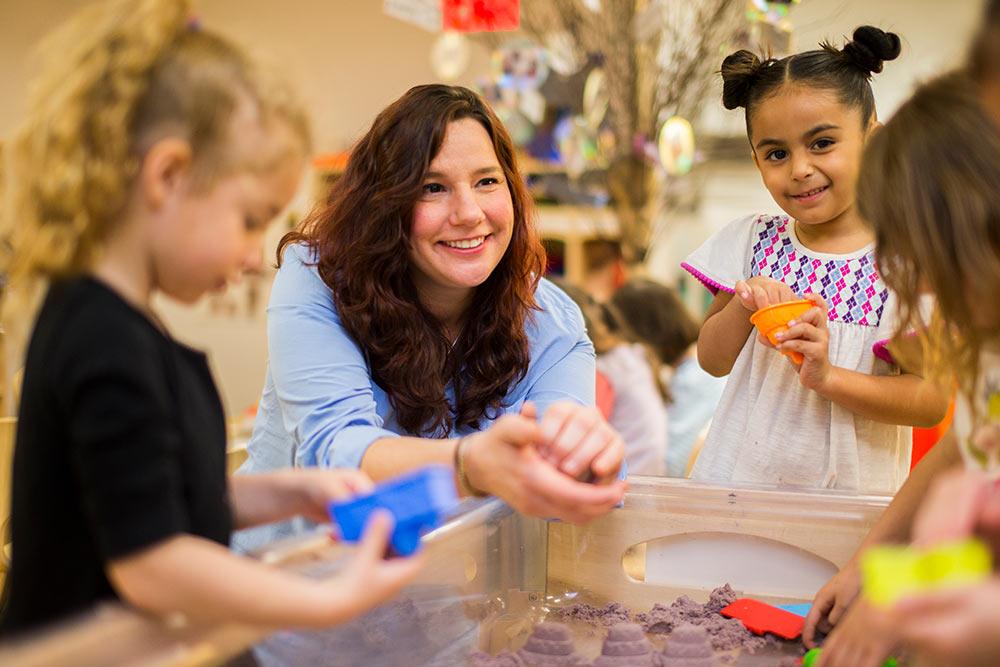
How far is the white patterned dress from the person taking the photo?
4.47 ft

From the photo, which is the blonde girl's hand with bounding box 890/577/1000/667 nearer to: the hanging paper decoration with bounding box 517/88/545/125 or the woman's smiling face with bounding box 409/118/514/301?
the woman's smiling face with bounding box 409/118/514/301

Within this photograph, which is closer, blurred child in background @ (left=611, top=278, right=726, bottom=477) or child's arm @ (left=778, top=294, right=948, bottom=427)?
child's arm @ (left=778, top=294, right=948, bottom=427)

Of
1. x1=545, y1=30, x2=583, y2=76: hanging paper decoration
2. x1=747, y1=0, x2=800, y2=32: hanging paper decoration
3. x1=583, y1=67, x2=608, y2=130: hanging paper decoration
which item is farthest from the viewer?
x1=545, y1=30, x2=583, y2=76: hanging paper decoration

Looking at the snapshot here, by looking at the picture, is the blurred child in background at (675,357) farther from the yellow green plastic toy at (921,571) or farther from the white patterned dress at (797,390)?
the yellow green plastic toy at (921,571)

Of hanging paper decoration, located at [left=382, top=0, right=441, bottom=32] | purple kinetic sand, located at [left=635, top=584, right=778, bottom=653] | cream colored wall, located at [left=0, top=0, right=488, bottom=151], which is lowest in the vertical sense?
purple kinetic sand, located at [left=635, top=584, right=778, bottom=653]

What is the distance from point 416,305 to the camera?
1358mm

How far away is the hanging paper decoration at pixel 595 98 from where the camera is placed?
267 centimetres

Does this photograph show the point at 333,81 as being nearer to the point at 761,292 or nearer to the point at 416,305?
the point at 416,305

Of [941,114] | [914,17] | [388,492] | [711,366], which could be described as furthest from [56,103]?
[914,17]

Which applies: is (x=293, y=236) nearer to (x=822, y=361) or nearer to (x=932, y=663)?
(x=822, y=361)

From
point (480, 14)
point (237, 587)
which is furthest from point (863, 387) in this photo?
point (480, 14)

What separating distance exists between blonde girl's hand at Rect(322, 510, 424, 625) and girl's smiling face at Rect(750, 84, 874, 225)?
84cm

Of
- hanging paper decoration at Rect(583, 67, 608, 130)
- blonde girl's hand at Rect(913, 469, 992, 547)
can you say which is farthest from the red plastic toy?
hanging paper decoration at Rect(583, 67, 608, 130)

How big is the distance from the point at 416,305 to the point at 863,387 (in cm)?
58
